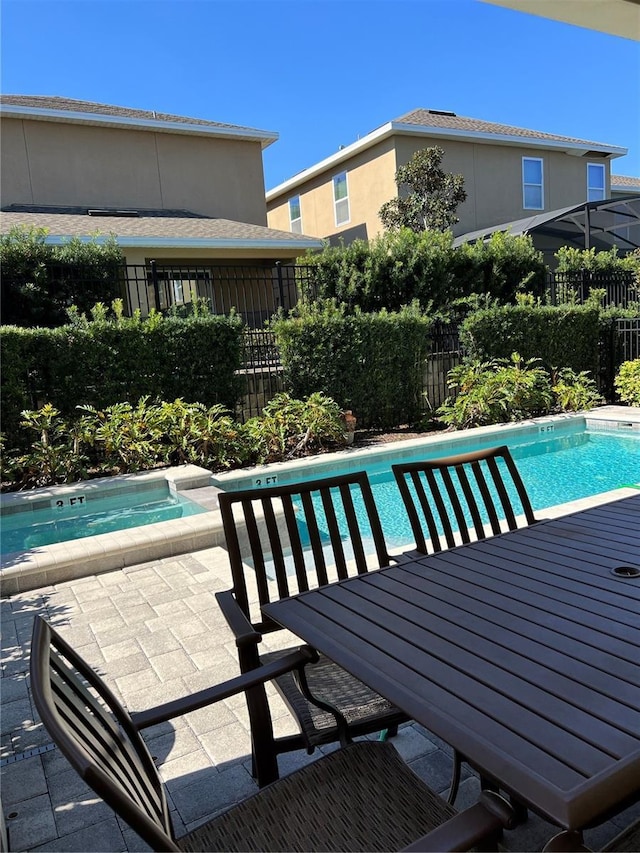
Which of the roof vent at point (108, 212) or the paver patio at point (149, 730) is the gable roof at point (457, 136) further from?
the paver patio at point (149, 730)

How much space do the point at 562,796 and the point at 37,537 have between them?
19.7 feet

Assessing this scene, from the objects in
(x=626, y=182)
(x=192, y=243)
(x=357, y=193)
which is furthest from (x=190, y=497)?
(x=626, y=182)

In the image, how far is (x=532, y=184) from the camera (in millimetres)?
18453

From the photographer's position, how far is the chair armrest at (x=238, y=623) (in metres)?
1.92

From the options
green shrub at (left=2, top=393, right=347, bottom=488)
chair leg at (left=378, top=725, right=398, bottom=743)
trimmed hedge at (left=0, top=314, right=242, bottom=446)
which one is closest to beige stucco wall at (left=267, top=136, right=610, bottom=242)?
trimmed hedge at (left=0, top=314, right=242, bottom=446)

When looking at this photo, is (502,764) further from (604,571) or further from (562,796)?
(604,571)

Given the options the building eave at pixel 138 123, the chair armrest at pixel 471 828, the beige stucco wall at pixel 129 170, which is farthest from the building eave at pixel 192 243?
the chair armrest at pixel 471 828

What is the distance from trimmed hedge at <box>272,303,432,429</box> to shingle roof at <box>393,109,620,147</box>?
9.04 metres

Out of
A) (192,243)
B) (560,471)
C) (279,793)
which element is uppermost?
(192,243)

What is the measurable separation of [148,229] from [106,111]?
4.76 m

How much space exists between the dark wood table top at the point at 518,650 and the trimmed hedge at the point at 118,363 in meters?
6.46

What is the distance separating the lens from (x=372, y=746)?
1.70 metres

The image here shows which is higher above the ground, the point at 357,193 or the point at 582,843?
the point at 357,193

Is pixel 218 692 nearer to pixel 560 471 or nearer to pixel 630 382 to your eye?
pixel 560 471
